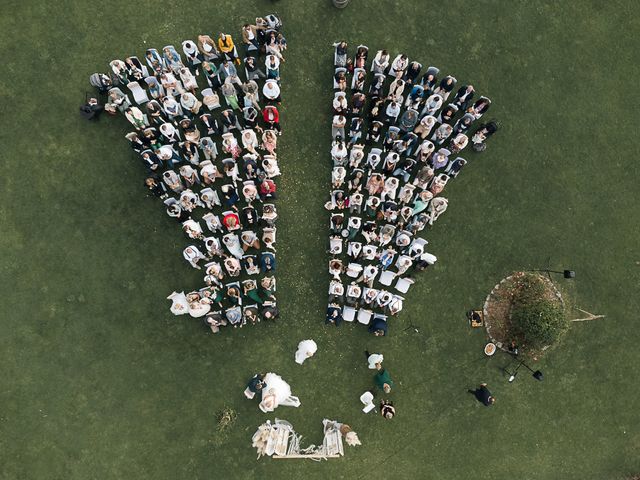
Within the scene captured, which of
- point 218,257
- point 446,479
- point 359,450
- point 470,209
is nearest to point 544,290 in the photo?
point 470,209

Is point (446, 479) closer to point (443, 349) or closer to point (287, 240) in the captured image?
point (443, 349)

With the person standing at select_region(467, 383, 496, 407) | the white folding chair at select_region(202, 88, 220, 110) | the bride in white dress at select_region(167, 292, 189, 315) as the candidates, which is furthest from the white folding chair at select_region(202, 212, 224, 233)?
the person standing at select_region(467, 383, 496, 407)

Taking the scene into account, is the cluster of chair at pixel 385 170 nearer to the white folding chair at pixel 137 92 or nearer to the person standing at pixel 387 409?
the person standing at pixel 387 409

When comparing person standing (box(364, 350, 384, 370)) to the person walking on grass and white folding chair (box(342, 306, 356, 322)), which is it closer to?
the person walking on grass

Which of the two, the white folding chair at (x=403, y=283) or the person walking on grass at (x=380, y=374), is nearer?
the person walking on grass at (x=380, y=374)

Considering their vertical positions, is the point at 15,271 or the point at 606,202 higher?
the point at 606,202

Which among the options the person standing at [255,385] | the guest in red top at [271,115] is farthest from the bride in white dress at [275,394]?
the guest in red top at [271,115]
